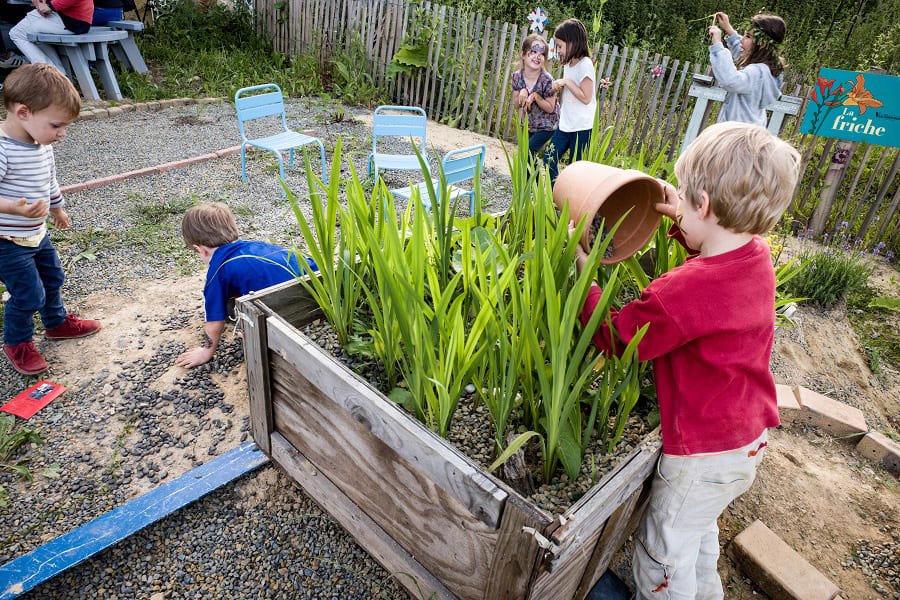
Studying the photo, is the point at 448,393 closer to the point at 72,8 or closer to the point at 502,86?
the point at 502,86

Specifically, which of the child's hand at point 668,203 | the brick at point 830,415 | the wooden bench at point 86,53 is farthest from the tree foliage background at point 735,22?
the child's hand at point 668,203

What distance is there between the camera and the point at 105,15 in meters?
6.63

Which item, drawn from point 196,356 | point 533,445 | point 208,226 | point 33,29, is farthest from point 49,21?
point 533,445

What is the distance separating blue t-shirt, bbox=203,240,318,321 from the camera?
7.84ft

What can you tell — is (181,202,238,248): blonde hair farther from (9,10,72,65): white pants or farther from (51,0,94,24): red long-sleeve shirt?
(51,0,94,24): red long-sleeve shirt

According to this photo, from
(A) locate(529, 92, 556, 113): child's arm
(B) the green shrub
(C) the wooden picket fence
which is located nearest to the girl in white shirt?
(A) locate(529, 92, 556, 113): child's arm

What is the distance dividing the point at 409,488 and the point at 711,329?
0.86 meters

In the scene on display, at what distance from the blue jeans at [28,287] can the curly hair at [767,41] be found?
4.62m

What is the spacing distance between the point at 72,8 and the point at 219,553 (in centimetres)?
654

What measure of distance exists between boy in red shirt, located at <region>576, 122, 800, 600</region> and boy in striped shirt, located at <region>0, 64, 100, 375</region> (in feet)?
7.23

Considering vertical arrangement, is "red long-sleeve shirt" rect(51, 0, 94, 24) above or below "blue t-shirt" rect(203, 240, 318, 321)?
above

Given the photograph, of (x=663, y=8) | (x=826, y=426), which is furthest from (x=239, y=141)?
(x=663, y=8)

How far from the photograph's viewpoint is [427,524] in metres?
1.46

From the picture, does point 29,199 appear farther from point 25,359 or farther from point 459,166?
point 459,166
